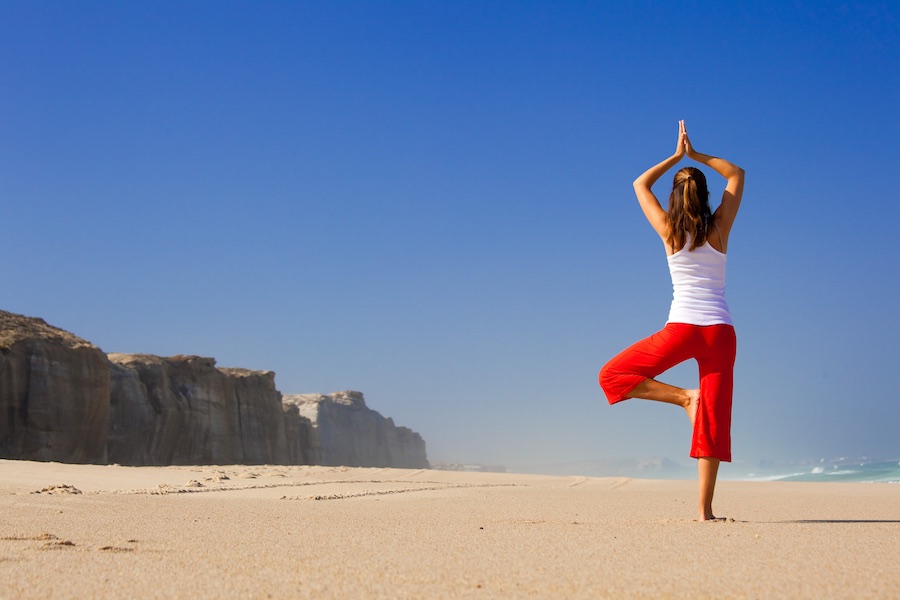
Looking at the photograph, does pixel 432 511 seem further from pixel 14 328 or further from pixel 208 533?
pixel 14 328

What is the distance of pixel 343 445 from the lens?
91562 millimetres

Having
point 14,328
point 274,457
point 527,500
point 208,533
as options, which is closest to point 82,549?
point 208,533

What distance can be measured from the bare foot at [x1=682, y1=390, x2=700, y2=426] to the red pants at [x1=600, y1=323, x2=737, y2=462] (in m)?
0.04

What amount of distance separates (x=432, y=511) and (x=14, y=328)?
31.8 metres

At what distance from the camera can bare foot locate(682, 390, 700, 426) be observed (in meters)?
4.56

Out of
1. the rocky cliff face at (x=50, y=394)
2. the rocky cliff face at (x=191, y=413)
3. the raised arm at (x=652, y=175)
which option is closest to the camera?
the raised arm at (x=652, y=175)

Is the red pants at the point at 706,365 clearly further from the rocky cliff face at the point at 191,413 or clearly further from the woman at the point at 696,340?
the rocky cliff face at the point at 191,413

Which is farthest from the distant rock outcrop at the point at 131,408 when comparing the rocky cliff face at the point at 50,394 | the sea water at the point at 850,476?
the sea water at the point at 850,476

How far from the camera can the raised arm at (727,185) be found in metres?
4.74

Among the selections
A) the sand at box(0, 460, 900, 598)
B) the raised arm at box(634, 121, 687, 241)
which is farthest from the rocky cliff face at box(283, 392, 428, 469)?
the raised arm at box(634, 121, 687, 241)

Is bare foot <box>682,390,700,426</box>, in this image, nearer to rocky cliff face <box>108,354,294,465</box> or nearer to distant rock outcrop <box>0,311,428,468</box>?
distant rock outcrop <box>0,311,428,468</box>

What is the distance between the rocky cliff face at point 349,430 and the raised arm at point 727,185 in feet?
238

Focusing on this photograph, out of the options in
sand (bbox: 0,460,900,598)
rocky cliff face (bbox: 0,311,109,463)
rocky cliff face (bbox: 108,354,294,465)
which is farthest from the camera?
rocky cliff face (bbox: 108,354,294,465)

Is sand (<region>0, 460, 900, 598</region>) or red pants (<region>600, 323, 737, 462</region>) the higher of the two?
red pants (<region>600, 323, 737, 462</region>)
